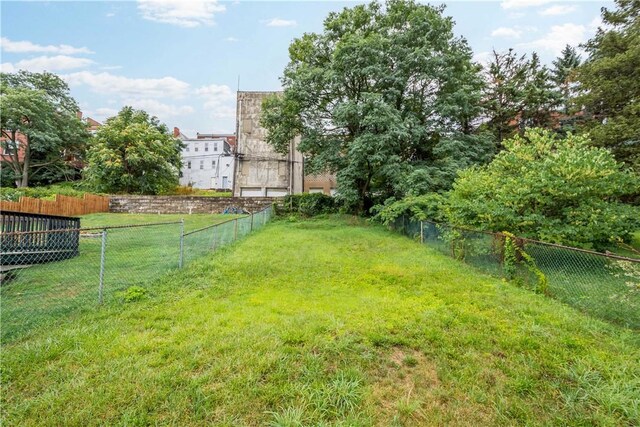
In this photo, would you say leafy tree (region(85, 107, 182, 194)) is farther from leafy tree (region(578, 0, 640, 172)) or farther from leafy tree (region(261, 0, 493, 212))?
leafy tree (region(578, 0, 640, 172))

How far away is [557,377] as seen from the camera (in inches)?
107

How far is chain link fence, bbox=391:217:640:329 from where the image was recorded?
13.6 ft

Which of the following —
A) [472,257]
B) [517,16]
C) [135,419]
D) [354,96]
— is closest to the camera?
[135,419]

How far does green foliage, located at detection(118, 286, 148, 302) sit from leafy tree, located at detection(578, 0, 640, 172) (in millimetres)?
17371

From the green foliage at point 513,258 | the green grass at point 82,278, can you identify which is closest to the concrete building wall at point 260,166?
the green grass at point 82,278

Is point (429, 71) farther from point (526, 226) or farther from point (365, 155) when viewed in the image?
point (526, 226)

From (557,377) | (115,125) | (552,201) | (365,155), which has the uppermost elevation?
(115,125)

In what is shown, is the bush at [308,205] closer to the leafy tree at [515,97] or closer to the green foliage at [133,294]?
the leafy tree at [515,97]

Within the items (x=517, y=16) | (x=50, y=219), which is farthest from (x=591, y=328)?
(x=517, y=16)

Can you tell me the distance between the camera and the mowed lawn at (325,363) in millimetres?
2254

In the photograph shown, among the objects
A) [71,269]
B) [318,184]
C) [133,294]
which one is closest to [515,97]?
[318,184]

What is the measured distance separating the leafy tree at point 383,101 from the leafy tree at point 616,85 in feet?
15.5

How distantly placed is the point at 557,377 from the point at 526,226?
534cm

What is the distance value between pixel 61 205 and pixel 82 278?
→ 540 inches
